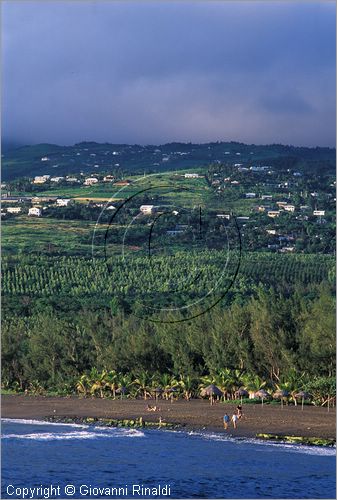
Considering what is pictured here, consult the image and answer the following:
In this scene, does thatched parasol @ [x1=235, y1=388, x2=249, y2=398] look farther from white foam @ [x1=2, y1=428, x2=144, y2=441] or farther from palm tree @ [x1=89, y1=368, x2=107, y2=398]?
palm tree @ [x1=89, y1=368, x2=107, y2=398]

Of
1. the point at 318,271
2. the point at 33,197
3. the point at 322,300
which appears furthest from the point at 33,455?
the point at 33,197

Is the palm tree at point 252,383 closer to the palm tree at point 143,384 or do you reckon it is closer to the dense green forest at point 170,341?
the dense green forest at point 170,341

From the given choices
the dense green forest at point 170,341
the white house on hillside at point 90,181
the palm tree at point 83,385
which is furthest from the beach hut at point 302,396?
the white house on hillside at point 90,181

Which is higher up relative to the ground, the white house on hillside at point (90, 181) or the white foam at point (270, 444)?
the white house on hillside at point (90, 181)

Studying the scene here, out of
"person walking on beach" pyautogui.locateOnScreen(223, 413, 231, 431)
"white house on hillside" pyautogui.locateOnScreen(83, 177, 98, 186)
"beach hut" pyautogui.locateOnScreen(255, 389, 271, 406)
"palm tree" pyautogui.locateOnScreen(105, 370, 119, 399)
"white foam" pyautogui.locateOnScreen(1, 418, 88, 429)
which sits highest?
"white house on hillside" pyautogui.locateOnScreen(83, 177, 98, 186)

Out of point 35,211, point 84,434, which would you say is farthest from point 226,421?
point 35,211

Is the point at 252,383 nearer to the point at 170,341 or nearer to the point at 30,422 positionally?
the point at 170,341

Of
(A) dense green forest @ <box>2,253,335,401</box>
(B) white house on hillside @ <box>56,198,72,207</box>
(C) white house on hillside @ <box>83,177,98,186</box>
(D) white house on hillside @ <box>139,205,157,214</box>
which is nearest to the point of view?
(A) dense green forest @ <box>2,253,335,401</box>

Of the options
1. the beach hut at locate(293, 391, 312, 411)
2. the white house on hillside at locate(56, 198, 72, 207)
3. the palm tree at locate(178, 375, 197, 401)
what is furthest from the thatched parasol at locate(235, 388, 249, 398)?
the white house on hillside at locate(56, 198, 72, 207)
